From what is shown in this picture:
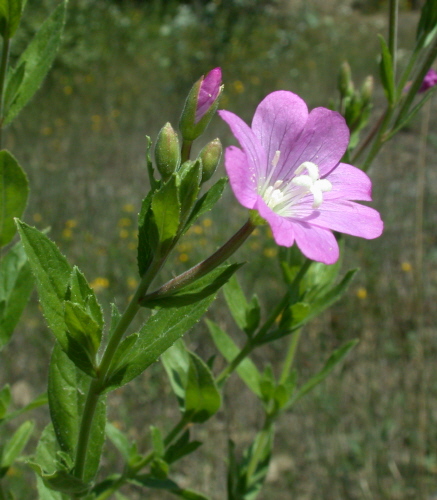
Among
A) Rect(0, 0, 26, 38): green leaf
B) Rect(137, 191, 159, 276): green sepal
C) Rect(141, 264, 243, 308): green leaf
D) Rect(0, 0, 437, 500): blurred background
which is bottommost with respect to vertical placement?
Rect(0, 0, 437, 500): blurred background

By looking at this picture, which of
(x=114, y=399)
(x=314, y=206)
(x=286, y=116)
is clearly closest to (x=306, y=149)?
(x=286, y=116)

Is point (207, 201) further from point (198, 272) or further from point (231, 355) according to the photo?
point (231, 355)

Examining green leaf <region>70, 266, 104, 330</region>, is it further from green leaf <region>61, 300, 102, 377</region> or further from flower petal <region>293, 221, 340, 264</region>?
flower petal <region>293, 221, 340, 264</region>

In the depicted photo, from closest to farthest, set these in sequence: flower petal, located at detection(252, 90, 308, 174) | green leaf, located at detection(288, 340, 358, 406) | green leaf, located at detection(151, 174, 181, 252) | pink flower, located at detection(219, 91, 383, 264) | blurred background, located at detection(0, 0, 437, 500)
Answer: green leaf, located at detection(151, 174, 181, 252), pink flower, located at detection(219, 91, 383, 264), flower petal, located at detection(252, 90, 308, 174), green leaf, located at detection(288, 340, 358, 406), blurred background, located at detection(0, 0, 437, 500)

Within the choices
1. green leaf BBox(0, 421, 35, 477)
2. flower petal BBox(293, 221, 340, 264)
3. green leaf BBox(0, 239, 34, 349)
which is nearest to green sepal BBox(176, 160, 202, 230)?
flower petal BBox(293, 221, 340, 264)

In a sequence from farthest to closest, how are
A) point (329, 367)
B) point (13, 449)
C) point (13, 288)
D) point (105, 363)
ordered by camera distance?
point (329, 367), point (13, 449), point (13, 288), point (105, 363)

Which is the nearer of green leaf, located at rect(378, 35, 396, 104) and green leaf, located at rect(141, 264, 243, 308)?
green leaf, located at rect(141, 264, 243, 308)

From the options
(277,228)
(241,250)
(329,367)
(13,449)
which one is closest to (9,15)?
(277,228)
